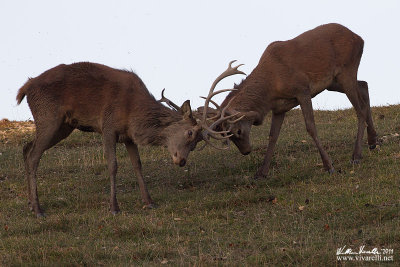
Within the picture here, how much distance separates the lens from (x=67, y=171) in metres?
11.9

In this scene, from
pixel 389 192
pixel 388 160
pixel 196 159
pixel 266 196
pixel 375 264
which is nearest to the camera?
pixel 375 264

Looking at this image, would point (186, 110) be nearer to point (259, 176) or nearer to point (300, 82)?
point (259, 176)

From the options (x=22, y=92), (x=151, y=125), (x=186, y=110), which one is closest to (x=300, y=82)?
(x=186, y=110)

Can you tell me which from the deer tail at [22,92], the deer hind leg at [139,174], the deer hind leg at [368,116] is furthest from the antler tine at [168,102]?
the deer hind leg at [368,116]

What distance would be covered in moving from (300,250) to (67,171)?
6482 mm

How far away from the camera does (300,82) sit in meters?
10.7

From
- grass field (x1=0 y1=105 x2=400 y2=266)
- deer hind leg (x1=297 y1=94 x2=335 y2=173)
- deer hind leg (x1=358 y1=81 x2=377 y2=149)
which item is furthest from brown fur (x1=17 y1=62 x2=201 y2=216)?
deer hind leg (x1=358 y1=81 x2=377 y2=149)

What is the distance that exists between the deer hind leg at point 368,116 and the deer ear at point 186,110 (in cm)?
385

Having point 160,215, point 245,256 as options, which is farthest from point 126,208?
point 245,256

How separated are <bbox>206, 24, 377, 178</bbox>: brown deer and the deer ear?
3.19 ft

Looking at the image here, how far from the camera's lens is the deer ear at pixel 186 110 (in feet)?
31.2

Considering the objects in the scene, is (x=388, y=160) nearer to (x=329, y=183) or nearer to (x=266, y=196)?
(x=329, y=183)

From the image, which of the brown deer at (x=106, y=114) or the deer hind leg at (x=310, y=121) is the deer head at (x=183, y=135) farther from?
the deer hind leg at (x=310, y=121)

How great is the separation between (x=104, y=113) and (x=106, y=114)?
4cm
